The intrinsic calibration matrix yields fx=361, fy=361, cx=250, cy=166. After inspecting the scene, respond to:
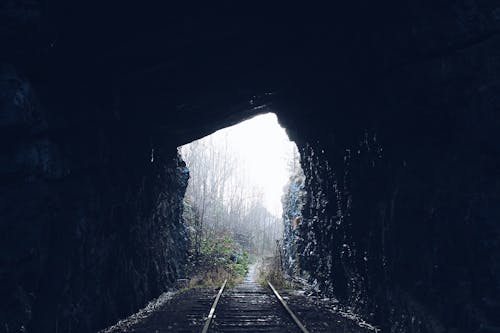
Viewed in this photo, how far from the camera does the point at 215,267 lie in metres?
18.9

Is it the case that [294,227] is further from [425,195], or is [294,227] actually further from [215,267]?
[425,195]

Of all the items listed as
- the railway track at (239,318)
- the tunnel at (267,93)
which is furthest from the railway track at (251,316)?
the tunnel at (267,93)

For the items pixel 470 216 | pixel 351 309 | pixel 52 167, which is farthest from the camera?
pixel 351 309

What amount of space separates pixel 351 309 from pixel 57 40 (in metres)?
8.20

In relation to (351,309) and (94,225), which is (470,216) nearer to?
(351,309)

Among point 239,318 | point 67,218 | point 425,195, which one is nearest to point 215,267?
point 239,318

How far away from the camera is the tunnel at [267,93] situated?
4816mm

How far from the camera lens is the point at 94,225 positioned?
710 centimetres

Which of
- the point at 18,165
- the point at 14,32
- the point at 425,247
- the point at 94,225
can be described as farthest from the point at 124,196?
the point at 425,247

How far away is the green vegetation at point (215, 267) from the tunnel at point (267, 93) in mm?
6120

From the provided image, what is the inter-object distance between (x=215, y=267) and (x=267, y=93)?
1168cm

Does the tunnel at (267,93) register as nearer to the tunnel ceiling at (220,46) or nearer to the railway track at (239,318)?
the tunnel ceiling at (220,46)

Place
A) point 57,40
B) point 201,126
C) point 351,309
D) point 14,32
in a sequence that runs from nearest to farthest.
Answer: point 14,32 → point 57,40 → point 351,309 → point 201,126

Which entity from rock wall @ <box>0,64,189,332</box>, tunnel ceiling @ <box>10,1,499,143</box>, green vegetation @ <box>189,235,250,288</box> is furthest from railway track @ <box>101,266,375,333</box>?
green vegetation @ <box>189,235,250,288</box>
